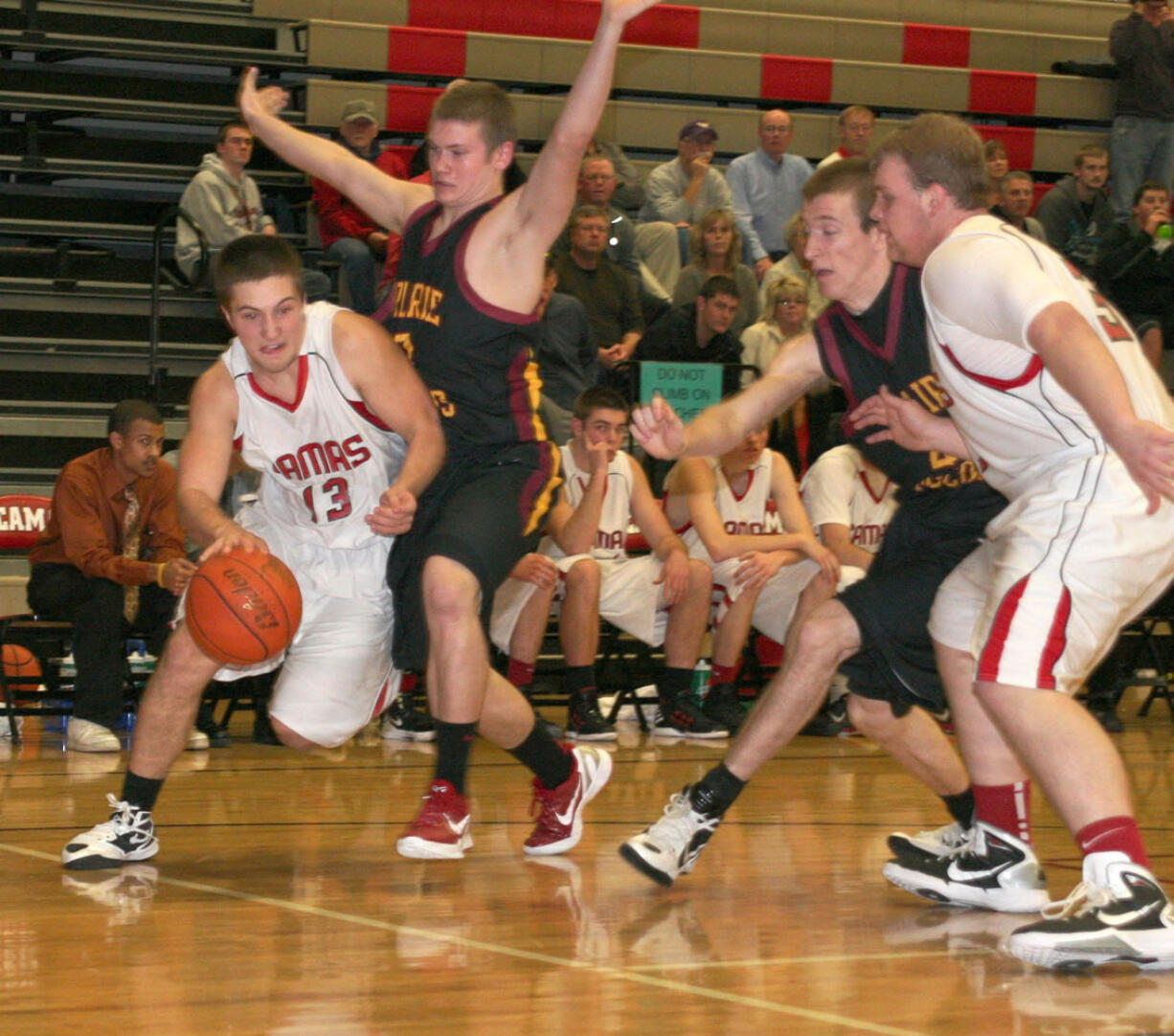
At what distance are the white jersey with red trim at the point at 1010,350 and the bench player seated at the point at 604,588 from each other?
3960 millimetres

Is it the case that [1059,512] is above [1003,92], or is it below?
below

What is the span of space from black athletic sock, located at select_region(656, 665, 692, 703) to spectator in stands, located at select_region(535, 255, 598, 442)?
1.27 m

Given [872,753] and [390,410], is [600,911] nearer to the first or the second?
[390,410]

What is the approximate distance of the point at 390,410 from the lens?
14.2ft

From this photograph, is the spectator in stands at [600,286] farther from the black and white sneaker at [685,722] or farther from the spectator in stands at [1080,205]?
the spectator in stands at [1080,205]

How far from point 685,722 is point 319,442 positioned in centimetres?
362

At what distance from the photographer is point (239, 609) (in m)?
4.09

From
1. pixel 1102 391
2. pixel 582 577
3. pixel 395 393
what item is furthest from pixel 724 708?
pixel 1102 391

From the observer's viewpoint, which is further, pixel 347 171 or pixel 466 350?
pixel 347 171

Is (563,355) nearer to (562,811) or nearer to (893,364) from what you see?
(562,811)

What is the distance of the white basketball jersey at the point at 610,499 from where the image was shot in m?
7.90

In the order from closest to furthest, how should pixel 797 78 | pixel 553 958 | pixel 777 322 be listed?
pixel 553 958
pixel 777 322
pixel 797 78

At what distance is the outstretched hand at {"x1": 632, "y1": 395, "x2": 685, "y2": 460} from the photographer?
3.89 meters

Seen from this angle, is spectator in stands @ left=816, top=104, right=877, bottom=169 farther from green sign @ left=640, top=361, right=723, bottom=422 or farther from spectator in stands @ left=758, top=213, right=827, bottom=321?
green sign @ left=640, top=361, right=723, bottom=422
